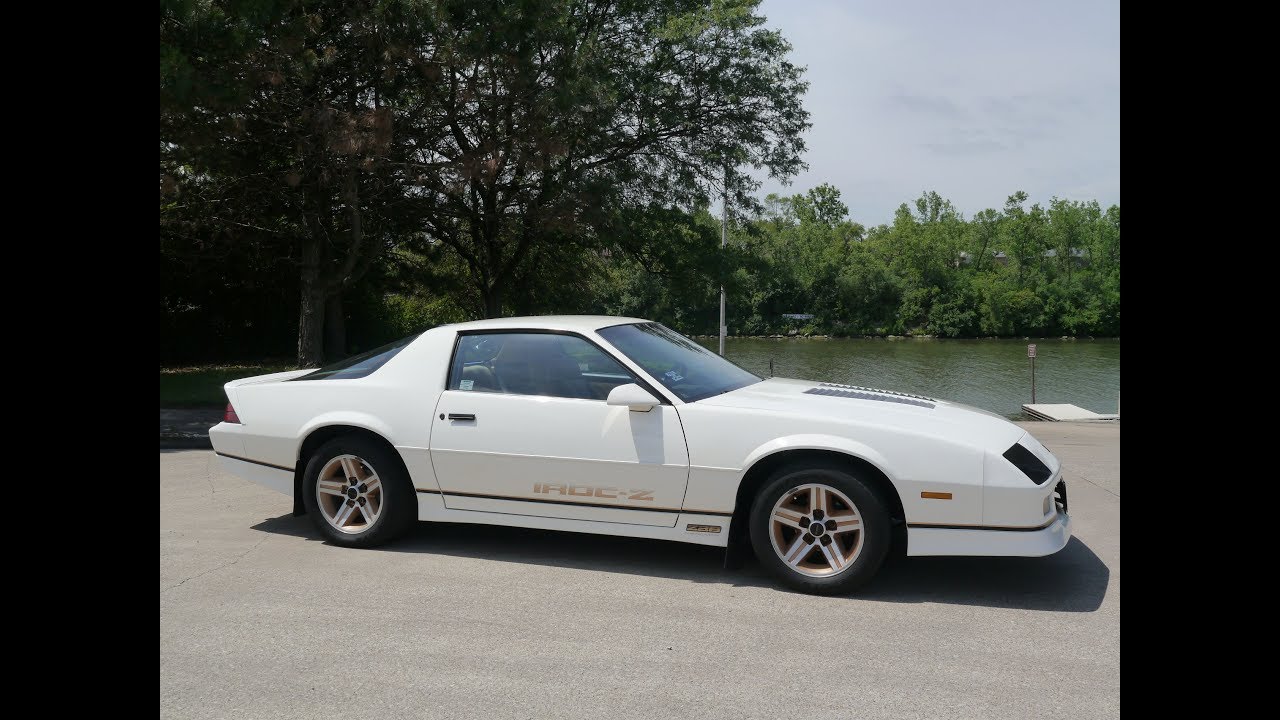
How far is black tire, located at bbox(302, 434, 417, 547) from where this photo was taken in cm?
563

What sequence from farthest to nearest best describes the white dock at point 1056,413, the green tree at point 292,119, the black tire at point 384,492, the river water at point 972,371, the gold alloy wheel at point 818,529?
the river water at point 972,371 < the white dock at point 1056,413 < the green tree at point 292,119 < the black tire at point 384,492 < the gold alloy wheel at point 818,529

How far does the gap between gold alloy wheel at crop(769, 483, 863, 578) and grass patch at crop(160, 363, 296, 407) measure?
13.4m

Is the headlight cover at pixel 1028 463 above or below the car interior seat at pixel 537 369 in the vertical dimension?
below

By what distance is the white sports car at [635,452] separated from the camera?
464cm

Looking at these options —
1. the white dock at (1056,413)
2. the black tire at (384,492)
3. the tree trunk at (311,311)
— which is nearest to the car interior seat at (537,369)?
the black tire at (384,492)

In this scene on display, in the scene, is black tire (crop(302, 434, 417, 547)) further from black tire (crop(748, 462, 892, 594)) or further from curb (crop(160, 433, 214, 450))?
curb (crop(160, 433, 214, 450))

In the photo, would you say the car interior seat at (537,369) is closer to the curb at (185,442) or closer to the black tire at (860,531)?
the black tire at (860,531)

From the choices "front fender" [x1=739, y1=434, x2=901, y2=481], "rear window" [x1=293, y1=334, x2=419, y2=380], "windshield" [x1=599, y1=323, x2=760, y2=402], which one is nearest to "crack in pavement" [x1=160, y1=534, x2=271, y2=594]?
"rear window" [x1=293, y1=334, x2=419, y2=380]

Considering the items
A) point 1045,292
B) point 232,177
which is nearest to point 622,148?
point 232,177

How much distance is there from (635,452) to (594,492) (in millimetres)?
341

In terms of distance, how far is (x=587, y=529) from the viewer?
5246 millimetres

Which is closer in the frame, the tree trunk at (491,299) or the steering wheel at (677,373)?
the steering wheel at (677,373)

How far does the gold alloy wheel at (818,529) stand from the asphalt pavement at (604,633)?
181 millimetres
